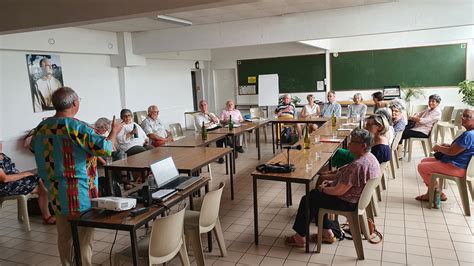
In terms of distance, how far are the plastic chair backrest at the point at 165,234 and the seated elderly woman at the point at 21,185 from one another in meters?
2.31

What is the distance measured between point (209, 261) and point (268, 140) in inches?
230

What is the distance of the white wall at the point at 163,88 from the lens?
8836 millimetres

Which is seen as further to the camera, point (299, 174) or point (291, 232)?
point (291, 232)

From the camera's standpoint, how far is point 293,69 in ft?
35.0

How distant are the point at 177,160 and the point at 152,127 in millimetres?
2251

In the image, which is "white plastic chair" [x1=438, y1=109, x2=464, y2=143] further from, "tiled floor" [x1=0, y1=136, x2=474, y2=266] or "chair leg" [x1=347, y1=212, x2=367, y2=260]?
"chair leg" [x1=347, y1=212, x2=367, y2=260]

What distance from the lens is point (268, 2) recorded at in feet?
19.9

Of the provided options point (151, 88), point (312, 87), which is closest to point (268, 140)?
point (312, 87)

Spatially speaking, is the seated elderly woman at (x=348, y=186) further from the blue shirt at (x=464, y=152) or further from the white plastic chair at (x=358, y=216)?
the blue shirt at (x=464, y=152)

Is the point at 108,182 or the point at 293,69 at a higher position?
the point at 293,69

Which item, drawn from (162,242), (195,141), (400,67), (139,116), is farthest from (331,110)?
(162,242)

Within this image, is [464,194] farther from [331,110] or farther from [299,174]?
[331,110]

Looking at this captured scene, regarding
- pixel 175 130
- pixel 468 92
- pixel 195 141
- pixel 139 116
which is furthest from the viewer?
pixel 139 116

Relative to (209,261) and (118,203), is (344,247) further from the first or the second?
(118,203)
